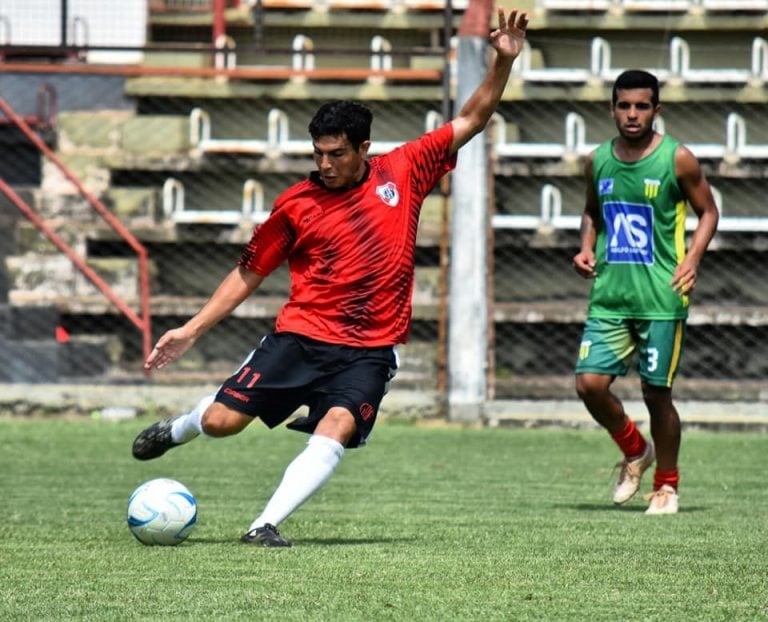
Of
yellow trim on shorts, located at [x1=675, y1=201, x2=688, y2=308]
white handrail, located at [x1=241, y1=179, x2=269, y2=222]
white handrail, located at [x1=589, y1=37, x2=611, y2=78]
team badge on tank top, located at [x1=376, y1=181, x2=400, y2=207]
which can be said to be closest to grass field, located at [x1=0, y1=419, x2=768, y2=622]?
yellow trim on shorts, located at [x1=675, y1=201, x2=688, y2=308]

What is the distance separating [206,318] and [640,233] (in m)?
2.60

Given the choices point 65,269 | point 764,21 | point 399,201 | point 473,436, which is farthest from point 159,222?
point 399,201

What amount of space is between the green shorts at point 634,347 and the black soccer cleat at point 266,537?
2.50 m

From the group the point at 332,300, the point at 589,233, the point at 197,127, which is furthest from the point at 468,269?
the point at 332,300

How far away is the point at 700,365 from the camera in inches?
618

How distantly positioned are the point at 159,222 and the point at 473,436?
4828 millimetres

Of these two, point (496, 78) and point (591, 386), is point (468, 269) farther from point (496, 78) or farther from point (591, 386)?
point (496, 78)

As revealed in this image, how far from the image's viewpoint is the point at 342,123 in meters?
6.53

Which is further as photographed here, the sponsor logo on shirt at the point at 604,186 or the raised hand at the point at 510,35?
the sponsor logo on shirt at the point at 604,186

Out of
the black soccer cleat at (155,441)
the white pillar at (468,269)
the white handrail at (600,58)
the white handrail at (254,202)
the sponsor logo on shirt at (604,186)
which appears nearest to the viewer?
the black soccer cleat at (155,441)

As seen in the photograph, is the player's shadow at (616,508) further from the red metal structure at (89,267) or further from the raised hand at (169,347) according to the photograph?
the red metal structure at (89,267)

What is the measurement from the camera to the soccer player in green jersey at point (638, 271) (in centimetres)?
826

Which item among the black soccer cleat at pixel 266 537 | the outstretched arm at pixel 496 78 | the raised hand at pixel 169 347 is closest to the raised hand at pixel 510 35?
the outstretched arm at pixel 496 78

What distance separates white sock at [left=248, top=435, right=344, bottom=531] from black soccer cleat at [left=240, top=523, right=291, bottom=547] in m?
0.02
